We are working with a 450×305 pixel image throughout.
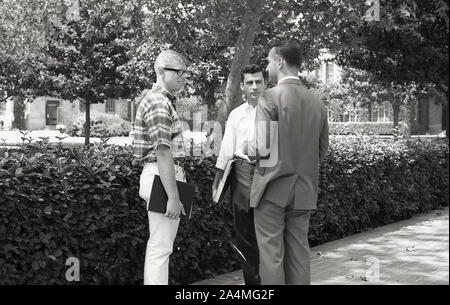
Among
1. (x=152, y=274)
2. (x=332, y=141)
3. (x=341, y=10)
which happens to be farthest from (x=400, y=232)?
(x=152, y=274)

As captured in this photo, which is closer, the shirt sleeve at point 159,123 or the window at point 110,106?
the shirt sleeve at point 159,123

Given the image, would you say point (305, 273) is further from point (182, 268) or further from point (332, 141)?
point (332, 141)

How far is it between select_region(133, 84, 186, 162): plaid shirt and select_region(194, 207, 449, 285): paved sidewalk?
1977 mm

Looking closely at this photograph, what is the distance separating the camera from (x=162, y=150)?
4.08 m

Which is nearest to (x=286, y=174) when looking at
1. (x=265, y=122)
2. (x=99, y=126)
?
(x=265, y=122)

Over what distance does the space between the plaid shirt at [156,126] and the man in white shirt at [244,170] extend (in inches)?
29.6

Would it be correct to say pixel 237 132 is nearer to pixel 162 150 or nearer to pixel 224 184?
pixel 224 184

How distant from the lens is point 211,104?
938 inches

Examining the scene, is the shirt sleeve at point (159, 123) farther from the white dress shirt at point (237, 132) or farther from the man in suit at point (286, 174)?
the white dress shirt at point (237, 132)

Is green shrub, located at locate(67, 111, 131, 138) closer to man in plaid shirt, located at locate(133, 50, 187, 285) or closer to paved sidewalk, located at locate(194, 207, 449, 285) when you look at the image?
paved sidewalk, located at locate(194, 207, 449, 285)

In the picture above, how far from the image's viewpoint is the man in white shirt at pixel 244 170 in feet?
16.2

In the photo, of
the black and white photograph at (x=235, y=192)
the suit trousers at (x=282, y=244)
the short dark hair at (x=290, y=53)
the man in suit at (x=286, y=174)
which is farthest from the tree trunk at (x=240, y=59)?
the suit trousers at (x=282, y=244)

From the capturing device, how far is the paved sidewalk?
5762 millimetres

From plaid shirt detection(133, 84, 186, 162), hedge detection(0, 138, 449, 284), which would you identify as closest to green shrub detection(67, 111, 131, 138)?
hedge detection(0, 138, 449, 284)
